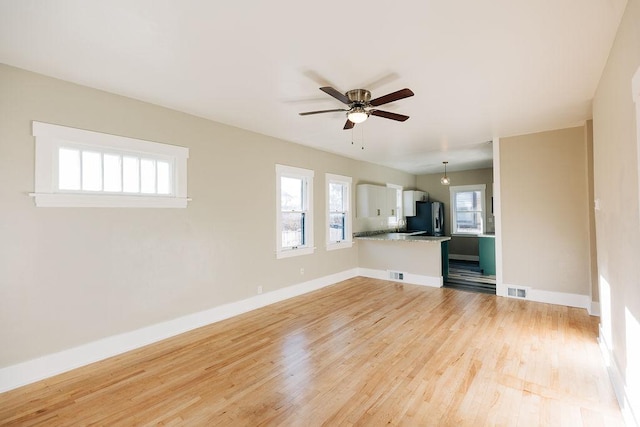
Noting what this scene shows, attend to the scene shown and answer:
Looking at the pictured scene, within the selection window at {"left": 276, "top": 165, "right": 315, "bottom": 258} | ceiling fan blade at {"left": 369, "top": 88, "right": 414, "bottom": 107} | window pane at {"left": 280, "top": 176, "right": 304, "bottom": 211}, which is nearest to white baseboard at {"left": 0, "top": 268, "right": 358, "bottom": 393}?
window at {"left": 276, "top": 165, "right": 315, "bottom": 258}

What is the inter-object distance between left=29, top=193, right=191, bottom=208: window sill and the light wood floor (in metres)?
1.54

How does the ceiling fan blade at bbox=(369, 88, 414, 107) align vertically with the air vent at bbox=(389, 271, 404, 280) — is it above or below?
above

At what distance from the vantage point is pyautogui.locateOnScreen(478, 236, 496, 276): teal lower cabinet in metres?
6.29

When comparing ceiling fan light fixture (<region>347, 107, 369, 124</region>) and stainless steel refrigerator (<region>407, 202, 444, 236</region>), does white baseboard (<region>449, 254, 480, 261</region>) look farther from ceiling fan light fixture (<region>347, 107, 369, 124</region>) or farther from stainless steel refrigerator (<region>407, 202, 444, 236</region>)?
ceiling fan light fixture (<region>347, 107, 369, 124</region>)

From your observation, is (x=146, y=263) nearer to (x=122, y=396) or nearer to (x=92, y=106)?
(x=122, y=396)

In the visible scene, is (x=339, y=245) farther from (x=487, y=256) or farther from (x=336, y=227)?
(x=487, y=256)

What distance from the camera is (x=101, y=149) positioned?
303cm

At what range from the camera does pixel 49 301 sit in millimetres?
2660

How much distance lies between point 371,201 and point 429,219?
106 inches

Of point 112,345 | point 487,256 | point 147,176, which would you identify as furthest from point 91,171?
point 487,256

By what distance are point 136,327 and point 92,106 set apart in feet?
7.63

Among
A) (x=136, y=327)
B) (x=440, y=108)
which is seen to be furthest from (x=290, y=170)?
(x=136, y=327)

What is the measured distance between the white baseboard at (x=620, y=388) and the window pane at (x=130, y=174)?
451cm

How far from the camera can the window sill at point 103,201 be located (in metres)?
2.66
